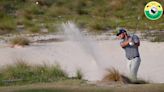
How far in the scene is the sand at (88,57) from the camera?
19.8m

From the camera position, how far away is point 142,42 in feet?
88.1

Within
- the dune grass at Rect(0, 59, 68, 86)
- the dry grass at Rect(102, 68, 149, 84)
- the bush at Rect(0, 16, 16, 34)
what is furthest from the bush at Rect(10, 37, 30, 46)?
the dry grass at Rect(102, 68, 149, 84)

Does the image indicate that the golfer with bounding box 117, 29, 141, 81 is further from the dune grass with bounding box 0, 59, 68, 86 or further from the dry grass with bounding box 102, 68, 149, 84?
the dune grass with bounding box 0, 59, 68, 86

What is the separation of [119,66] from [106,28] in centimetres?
1152

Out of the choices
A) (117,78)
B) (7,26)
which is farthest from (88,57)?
(7,26)

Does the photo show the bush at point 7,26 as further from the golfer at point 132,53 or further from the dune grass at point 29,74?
the golfer at point 132,53

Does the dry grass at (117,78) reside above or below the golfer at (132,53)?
below

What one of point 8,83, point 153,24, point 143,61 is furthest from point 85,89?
point 153,24

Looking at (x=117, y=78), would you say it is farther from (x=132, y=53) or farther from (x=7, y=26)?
(x=7, y=26)

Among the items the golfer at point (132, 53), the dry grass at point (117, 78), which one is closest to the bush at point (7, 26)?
the dry grass at point (117, 78)

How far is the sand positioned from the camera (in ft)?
64.8

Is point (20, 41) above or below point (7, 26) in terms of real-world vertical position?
below

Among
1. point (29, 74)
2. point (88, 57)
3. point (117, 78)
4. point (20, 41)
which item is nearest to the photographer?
point (117, 78)

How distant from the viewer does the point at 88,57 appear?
2269 centimetres
